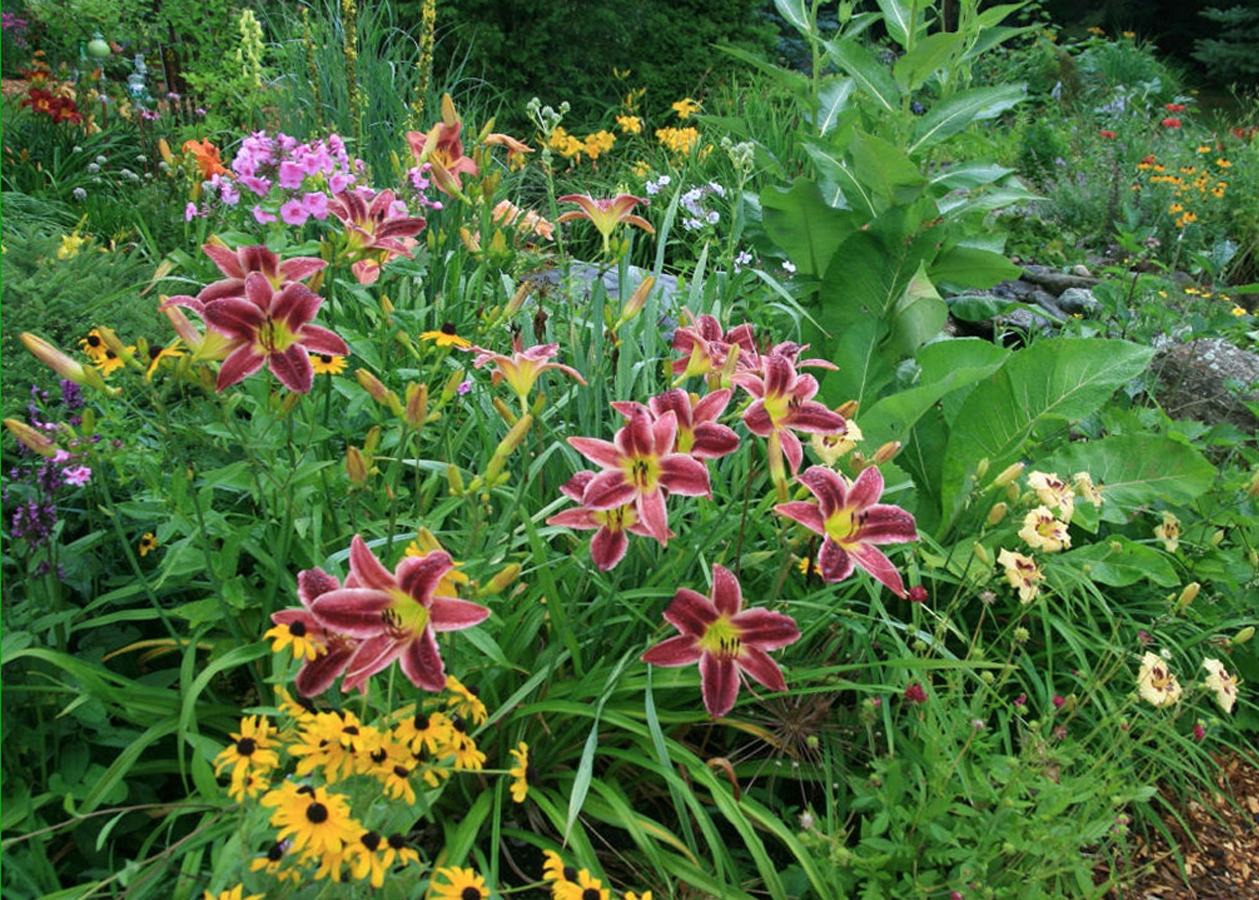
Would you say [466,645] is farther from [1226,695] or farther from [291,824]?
[1226,695]

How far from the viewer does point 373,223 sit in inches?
78.2

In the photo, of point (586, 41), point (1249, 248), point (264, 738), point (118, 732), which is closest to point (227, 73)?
point (586, 41)

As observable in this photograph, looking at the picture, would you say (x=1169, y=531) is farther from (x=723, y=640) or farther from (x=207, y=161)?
(x=207, y=161)

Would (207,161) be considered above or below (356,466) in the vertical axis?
below

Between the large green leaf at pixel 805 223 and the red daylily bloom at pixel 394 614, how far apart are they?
1.98 meters

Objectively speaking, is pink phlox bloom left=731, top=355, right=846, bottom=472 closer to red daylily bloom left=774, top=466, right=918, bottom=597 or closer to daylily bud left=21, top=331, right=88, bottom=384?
red daylily bloom left=774, top=466, right=918, bottom=597

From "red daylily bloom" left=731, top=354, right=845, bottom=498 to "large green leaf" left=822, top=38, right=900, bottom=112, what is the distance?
1585 mm

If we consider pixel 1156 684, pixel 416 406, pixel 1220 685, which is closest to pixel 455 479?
pixel 416 406

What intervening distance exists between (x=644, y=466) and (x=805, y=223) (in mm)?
1722

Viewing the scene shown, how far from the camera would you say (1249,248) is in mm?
6160

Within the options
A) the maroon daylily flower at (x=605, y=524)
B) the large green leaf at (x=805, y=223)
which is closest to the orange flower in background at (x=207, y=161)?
the large green leaf at (x=805, y=223)

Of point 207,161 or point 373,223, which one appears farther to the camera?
point 207,161

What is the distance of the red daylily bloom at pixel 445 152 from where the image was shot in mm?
2211

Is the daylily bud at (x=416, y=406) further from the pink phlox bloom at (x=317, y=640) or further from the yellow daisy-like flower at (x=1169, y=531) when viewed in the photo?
the yellow daisy-like flower at (x=1169, y=531)
